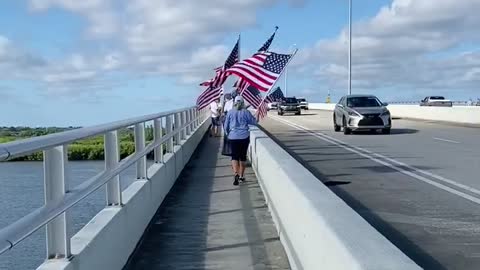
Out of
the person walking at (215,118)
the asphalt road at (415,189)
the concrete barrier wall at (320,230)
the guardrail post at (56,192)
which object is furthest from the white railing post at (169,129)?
the person walking at (215,118)

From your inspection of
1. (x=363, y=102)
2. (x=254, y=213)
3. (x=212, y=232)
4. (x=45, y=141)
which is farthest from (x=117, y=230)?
(x=363, y=102)

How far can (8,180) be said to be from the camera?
5.70 metres

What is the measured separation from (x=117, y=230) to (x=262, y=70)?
62.5ft

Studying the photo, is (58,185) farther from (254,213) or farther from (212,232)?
(254,213)

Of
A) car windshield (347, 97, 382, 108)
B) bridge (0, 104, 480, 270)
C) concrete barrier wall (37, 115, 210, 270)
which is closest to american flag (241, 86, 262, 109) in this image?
car windshield (347, 97, 382, 108)

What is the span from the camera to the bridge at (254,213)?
16.8 ft

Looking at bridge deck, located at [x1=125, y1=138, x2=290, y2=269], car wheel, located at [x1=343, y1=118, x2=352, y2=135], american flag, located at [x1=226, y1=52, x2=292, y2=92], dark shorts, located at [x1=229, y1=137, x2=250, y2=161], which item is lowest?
bridge deck, located at [x1=125, y1=138, x2=290, y2=269]

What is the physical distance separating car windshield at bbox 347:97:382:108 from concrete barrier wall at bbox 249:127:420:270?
850 inches

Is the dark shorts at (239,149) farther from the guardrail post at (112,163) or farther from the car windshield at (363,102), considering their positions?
the car windshield at (363,102)

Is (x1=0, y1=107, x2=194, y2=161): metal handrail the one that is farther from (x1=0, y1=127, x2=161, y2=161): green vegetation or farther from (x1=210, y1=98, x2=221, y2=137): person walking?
(x1=210, y1=98, x2=221, y2=137): person walking

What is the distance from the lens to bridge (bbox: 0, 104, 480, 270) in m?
5.11

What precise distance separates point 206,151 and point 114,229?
639 inches

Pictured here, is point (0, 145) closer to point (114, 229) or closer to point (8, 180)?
point (8, 180)

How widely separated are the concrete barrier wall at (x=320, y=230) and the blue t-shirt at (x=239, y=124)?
4.06m
